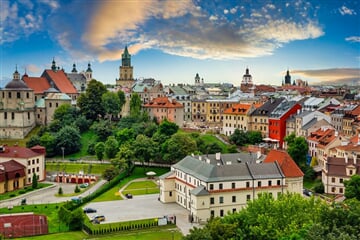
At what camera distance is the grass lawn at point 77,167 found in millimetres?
67438

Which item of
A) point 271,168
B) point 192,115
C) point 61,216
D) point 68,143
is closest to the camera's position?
point 61,216

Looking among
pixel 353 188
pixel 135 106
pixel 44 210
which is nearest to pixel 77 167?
pixel 44 210

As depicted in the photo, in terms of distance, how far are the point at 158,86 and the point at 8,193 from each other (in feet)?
188

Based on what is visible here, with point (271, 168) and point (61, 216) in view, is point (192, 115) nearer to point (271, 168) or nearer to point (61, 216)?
point (271, 168)

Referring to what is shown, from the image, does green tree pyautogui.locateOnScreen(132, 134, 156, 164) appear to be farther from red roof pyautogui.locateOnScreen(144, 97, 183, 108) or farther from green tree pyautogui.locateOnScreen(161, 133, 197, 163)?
red roof pyautogui.locateOnScreen(144, 97, 183, 108)

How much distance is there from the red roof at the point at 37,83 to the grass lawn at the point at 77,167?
24.8 meters

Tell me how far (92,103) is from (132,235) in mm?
51727

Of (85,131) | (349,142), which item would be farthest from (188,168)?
(85,131)

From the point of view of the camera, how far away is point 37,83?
94.1 metres

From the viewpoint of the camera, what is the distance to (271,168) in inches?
1917

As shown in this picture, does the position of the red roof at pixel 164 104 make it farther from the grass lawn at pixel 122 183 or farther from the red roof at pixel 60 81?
the grass lawn at pixel 122 183

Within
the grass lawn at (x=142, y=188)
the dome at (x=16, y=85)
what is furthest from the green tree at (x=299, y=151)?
the dome at (x=16, y=85)

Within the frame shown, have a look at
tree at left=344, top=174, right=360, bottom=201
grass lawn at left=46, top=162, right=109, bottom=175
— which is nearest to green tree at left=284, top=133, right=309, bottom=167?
tree at left=344, top=174, right=360, bottom=201

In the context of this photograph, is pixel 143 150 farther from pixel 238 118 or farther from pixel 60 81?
pixel 60 81
